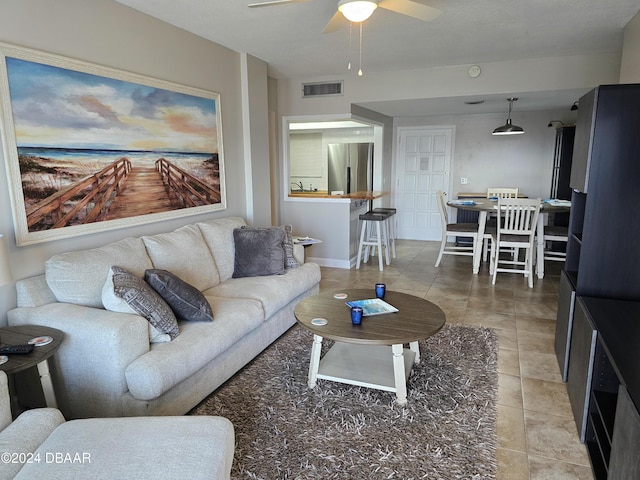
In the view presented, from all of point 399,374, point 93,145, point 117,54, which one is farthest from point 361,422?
point 117,54

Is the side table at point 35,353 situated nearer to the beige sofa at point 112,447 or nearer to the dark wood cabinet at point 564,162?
the beige sofa at point 112,447

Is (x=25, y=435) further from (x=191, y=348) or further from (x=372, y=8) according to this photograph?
(x=372, y=8)

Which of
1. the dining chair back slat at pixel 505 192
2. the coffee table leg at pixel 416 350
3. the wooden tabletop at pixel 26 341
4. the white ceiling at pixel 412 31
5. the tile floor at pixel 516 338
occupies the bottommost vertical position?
the tile floor at pixel 516 338

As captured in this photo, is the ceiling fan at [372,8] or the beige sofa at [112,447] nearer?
the beige sofa at [112,447]

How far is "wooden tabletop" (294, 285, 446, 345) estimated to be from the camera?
2.29 m

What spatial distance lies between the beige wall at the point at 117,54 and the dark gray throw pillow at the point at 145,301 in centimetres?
65

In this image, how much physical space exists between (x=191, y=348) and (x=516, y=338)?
2.60 meters

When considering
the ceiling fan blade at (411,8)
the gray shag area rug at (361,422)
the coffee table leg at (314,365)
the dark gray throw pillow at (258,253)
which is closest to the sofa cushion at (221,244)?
the dark gray throw pillow at (258,253)

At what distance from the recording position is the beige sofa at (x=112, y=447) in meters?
1.29

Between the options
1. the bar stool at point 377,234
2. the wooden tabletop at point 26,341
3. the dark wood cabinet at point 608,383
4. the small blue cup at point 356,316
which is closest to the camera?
the dark wood cabinet at point 608,383

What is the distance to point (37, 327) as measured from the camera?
2.14 metres

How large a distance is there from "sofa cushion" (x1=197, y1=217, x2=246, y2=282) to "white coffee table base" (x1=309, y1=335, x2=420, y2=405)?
1.21m

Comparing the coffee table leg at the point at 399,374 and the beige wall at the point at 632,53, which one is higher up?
the beige wall at the point at 632,53

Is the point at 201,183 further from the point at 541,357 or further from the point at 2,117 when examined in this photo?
the point at 541,357
